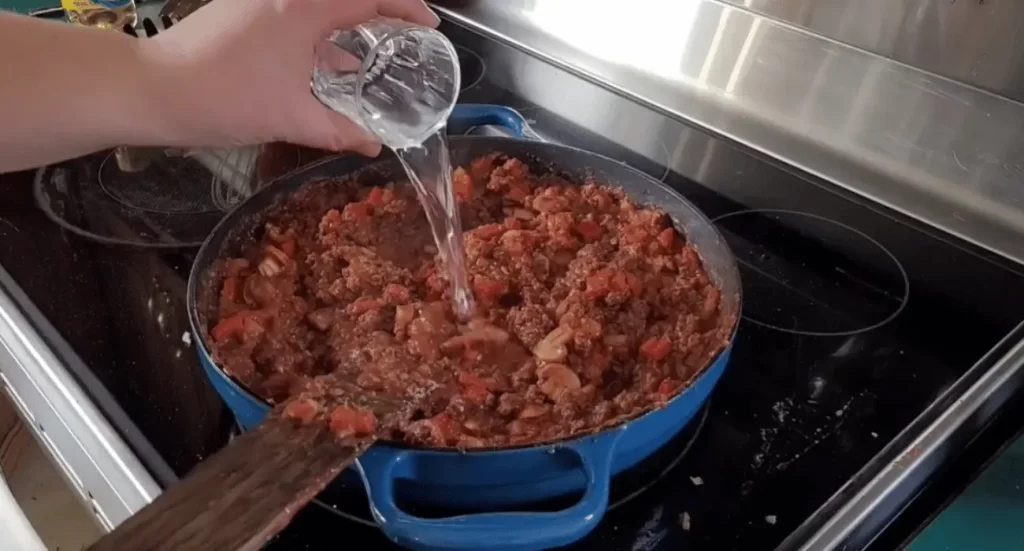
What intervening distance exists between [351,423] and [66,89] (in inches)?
14.0

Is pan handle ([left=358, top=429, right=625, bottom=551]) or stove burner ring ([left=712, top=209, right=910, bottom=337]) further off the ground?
stove burner ring ([left=712, top=209, right=910, bottom=337])

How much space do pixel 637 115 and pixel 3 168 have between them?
84cm

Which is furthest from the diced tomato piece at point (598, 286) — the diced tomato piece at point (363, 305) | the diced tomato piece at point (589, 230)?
the diced tomato piece at point (363, 305)

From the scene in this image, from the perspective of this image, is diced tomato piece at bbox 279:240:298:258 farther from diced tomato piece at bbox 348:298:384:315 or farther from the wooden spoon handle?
the wooden spoon handle

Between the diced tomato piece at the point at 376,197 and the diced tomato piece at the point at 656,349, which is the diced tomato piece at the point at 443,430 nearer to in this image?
the diced tomato piece at the point at 656,349

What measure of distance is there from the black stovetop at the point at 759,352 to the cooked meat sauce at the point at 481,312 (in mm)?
65

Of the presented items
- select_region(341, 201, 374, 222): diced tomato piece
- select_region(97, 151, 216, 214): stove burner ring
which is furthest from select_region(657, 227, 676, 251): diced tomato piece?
select_region(97, 151, 216, 214): stove burner ring

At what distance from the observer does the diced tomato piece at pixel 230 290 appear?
3.08ft

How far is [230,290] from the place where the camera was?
945 mm

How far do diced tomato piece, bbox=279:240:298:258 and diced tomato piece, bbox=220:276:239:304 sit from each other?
0.08m

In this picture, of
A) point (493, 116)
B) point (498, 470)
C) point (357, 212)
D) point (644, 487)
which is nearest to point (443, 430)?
point (498, 470)

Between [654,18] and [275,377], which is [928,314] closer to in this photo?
[654,18]

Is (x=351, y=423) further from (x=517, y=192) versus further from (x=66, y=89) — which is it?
(x=517, y=192)

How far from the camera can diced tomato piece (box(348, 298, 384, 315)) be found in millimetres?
940
